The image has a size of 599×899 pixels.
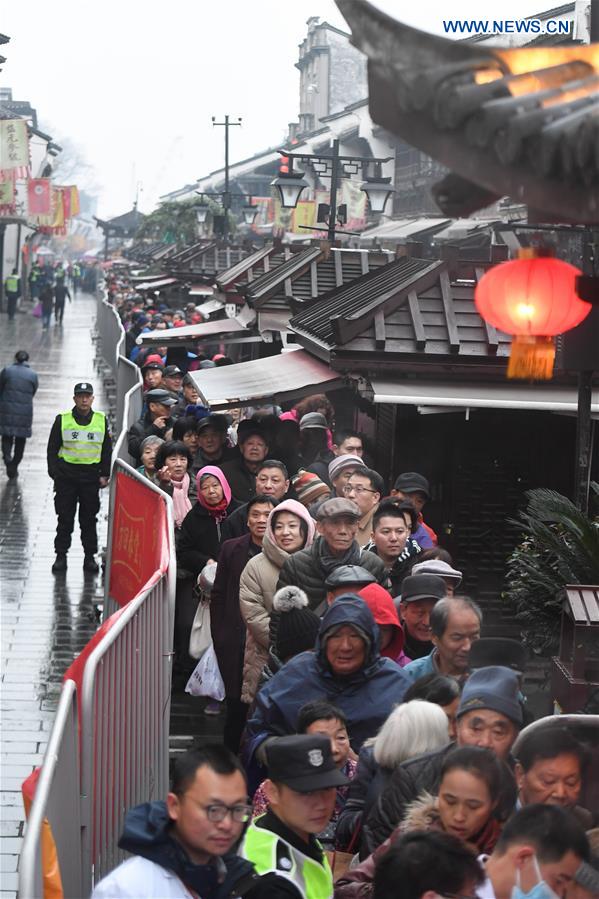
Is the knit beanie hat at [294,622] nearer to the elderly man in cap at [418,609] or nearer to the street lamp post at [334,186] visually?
the elderly man in cap at [418,609]

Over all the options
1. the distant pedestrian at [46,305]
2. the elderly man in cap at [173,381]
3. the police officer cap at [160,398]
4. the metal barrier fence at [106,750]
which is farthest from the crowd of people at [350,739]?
the distant pedestrian at [46,305]

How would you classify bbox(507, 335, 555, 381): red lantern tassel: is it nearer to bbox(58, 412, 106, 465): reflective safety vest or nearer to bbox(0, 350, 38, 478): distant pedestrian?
bbox(58, 412, 106, 465): reflective safety vest

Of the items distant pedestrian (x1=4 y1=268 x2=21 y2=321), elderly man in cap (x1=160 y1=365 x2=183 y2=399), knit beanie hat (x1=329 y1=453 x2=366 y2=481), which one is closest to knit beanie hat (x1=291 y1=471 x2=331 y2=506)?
knit beanie hat (x1=329 y1=453 x2=366 y2=481)

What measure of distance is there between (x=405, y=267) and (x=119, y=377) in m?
8.05

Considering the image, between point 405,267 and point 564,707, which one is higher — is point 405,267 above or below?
above

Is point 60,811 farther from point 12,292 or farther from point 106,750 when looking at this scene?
point 12,292

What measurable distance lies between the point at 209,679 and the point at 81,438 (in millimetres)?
5058

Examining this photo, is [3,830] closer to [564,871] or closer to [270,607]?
[270,607]

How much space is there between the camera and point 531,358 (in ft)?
17.0

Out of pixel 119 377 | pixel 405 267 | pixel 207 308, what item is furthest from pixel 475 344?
pixel 207 308

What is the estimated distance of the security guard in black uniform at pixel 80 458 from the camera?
45.8ft

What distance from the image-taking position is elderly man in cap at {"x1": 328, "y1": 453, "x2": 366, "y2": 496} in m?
9.74

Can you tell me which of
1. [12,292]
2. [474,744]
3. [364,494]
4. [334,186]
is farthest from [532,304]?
[12,292]

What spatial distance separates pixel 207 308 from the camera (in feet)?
94.7
